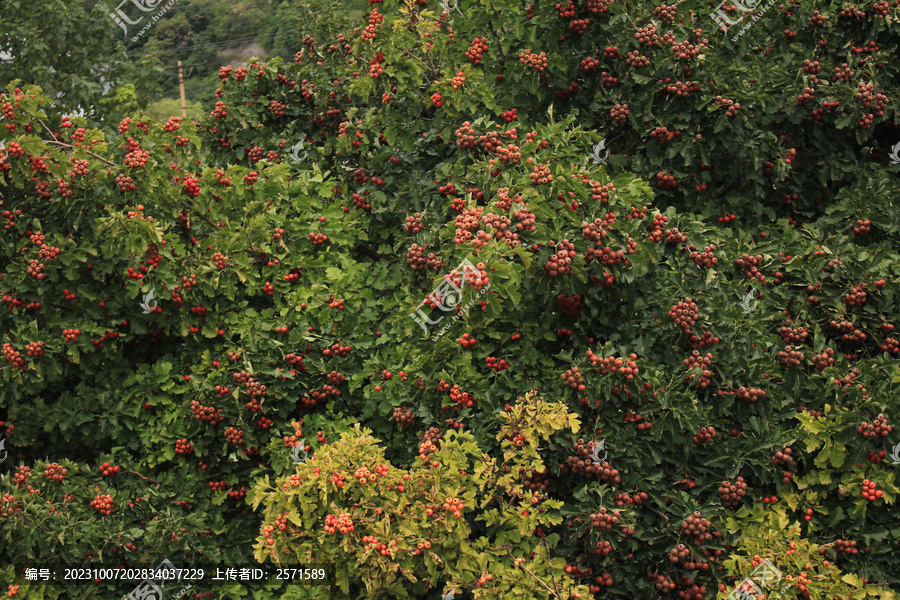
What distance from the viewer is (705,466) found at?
245 inches

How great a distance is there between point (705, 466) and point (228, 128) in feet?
21.9

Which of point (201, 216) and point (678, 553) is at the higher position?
point (201, 216)

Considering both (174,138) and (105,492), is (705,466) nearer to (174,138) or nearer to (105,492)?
(105,492)

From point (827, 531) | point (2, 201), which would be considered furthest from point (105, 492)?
point (827, 531)

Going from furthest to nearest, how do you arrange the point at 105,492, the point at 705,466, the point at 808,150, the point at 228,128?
the point at 228,128
the point at 808,150
the point at 105,492
the point at 705,466

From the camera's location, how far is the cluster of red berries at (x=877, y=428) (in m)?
6.00

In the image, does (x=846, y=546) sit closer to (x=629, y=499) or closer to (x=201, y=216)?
(x=629, y=499)
